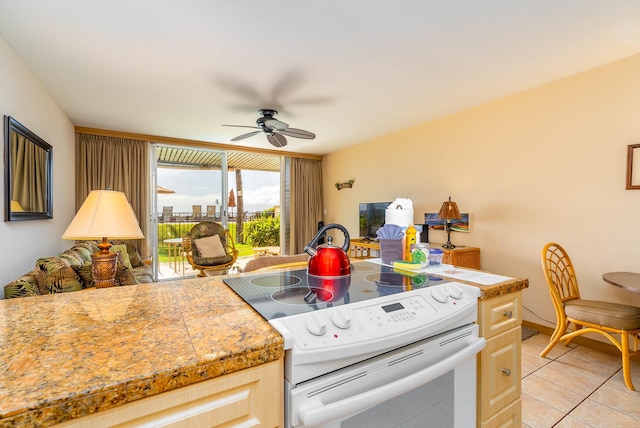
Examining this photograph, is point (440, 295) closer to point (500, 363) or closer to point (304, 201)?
point (500, 363)

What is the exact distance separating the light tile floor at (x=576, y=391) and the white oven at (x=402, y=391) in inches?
43.3

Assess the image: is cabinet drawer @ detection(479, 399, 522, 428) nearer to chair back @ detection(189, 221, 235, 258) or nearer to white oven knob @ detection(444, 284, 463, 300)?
white oven knob @ detection(444, 284, 463, 300)

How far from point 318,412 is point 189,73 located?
9.12 feet

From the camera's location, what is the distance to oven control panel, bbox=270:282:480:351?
78cm

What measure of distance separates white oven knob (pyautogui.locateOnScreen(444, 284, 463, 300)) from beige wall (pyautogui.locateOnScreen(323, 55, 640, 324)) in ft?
7.53

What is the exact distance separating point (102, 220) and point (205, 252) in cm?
340

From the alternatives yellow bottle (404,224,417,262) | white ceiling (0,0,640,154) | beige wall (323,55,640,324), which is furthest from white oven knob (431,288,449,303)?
beige wall (323,55,640,324)

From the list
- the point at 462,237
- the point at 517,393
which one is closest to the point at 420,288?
the point at 517,393

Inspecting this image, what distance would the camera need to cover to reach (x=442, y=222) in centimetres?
385

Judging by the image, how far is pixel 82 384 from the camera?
21.3 inches

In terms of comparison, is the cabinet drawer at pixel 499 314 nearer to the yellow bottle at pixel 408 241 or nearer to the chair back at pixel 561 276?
the yellow bottle at pixel 408 241

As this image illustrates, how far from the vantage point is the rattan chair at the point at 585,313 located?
2.03m

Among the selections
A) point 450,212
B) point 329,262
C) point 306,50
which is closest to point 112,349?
point 329,262

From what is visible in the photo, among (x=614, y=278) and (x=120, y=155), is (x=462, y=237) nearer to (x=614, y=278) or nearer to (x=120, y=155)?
(x=614, y=278)
